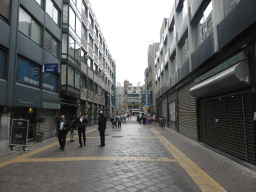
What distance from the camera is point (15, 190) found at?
415 centimetres

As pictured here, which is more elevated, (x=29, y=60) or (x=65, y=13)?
(x=65, y=13)

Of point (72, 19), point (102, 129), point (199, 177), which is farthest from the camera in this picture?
point (72, 19)

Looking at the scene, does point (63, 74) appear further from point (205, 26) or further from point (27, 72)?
point (205, 26)

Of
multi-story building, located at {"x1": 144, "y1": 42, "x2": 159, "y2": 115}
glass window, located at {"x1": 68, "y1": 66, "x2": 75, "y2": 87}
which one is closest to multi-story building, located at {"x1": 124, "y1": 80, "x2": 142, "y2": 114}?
multi-story building, located at {"x1": 144, "y1": 42, "x2": 159, "y2": 115}

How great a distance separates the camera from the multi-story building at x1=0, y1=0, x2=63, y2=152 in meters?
8.94

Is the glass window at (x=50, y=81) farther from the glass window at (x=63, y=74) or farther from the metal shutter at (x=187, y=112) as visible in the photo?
the metal shutter at (x=187, y=112)

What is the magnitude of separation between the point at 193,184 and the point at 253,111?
3029 millimetres

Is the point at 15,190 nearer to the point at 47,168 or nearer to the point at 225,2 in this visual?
the point at 47,168

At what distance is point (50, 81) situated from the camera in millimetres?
14289

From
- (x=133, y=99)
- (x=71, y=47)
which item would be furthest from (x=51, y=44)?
(x=133, y=99)

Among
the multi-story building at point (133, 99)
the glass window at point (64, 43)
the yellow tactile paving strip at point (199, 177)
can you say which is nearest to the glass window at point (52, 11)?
the glass window at point (64, 43)

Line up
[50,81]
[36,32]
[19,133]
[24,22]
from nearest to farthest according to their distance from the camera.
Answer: [19,133]
[24,22]
[36,32]
[50,81]

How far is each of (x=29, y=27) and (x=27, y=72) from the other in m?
2.79

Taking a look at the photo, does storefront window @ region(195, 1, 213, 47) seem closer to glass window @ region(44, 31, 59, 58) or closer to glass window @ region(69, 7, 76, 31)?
glass window @ region(44, 31, 59, 58)
